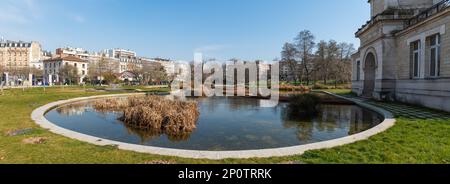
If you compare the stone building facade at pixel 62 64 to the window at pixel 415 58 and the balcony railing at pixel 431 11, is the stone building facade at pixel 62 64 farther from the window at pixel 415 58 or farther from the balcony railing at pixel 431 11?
the balcony railing at pixel 431 11

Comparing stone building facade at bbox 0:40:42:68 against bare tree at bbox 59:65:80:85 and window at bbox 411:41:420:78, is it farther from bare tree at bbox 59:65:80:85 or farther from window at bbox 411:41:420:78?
window at bbox 411:41:420:78

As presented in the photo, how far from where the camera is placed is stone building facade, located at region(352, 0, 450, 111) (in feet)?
39.8

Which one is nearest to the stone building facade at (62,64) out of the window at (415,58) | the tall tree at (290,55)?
the tall tree at (290,55)

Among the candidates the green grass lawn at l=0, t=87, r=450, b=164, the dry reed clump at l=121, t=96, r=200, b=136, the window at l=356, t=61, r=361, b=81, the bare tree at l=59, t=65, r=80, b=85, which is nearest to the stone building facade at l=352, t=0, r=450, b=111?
the window at l=356, t=61, r=361, b=81

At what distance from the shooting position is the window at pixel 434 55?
42.1 feet

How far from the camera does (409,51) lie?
15.4 meters

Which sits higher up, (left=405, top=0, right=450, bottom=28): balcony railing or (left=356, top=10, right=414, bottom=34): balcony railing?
(left=356, top=10, right=414, bottom=34): balcony railing

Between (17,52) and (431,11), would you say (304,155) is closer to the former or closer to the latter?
(431,11)

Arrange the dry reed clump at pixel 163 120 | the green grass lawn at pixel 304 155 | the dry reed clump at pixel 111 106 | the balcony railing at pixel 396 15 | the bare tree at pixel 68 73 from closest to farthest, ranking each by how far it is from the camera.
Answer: the green grass lawn at pixel 304 155, the dry reed clump at pixel 163 120, the dry reed clump at pixel 111 106, the balcony railing at pixel 396 15, the bare tree at pixel 68 73

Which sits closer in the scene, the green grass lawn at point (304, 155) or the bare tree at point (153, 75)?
the green grass lawn at point (304, 155)

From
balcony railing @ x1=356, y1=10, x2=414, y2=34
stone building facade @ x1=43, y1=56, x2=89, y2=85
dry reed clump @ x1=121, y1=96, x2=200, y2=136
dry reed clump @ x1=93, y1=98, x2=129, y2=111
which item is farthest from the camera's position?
stone building facade @ x1=43, y1=56, x2=89, y2=85
